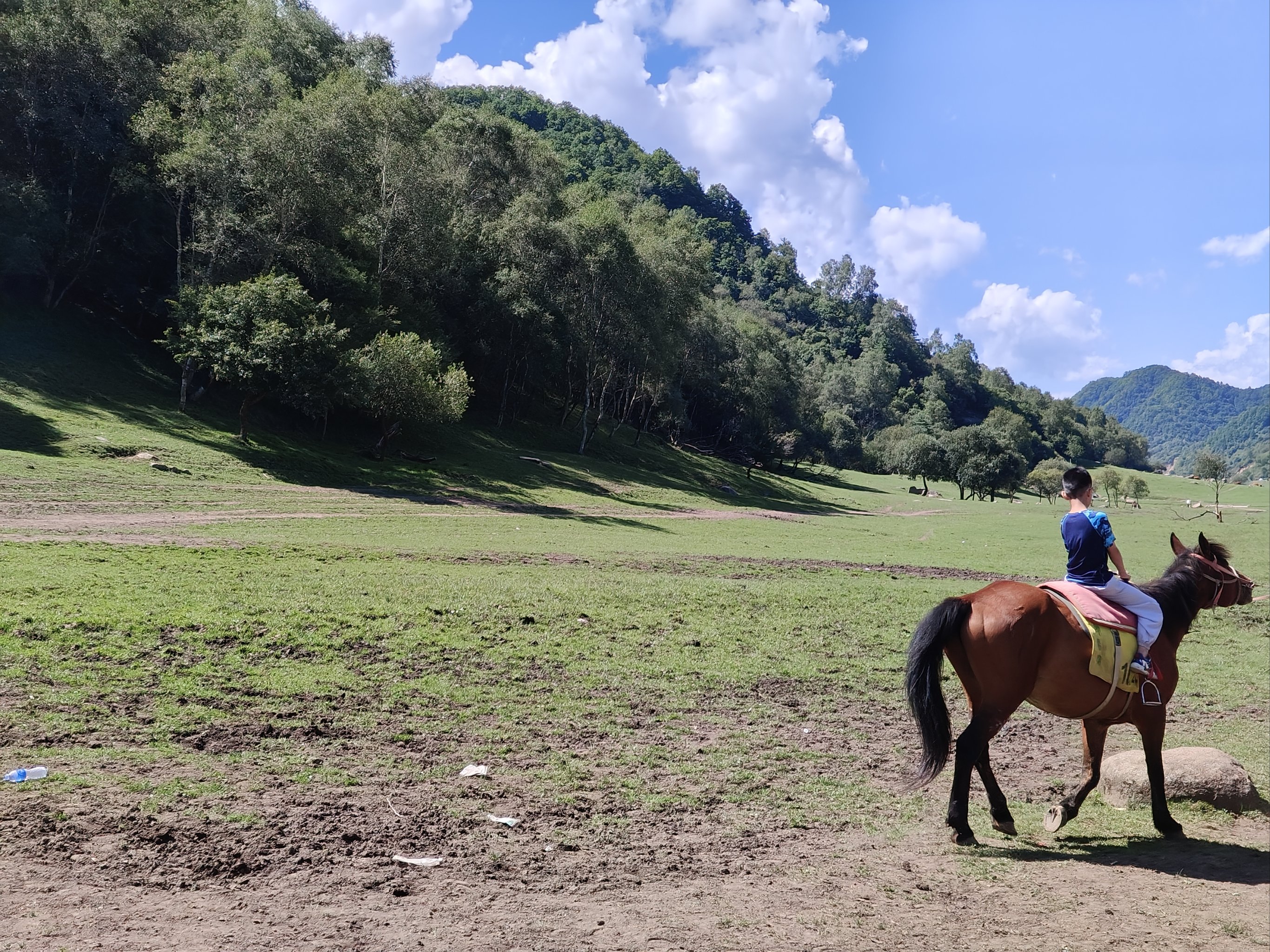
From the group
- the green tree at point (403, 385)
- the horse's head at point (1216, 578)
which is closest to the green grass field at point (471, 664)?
the horse's head at point (1216, 578)

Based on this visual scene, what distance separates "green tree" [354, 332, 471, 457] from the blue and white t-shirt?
128ft

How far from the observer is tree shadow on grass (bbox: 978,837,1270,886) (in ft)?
23.8

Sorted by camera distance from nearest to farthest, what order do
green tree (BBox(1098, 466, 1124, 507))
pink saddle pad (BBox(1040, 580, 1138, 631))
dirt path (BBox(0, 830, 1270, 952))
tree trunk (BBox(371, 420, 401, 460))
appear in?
1. dirt path (BBox(0, 830, 1270, 952))
2. pink saddle pad (BBox(1040, 580, 1138, 631))
3. tree trunk (BBox(371, 420, 401, 460))
4. green tree (BBox(1098, 466, 1124, 507))

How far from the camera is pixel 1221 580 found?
9.12 meters

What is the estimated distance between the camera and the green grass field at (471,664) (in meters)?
8.63

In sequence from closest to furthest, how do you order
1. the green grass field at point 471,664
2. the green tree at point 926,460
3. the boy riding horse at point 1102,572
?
the boy riding horse at point 1102,572 → the green grass field at point 471,664 → the green tree at point 926,460

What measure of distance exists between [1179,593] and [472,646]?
992 cm

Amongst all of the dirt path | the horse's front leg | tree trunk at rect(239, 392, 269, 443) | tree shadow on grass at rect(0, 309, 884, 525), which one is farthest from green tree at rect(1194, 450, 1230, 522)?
the dirt path

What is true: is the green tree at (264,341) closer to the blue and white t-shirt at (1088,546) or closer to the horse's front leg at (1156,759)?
the blue and white t-shirt at (1088,546)

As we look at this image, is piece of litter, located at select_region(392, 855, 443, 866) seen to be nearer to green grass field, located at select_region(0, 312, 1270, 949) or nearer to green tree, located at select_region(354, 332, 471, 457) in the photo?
green grass field, located at select_region(0, 312, 1270, 949)

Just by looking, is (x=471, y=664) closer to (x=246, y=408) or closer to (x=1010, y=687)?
(x=1010, y=687)

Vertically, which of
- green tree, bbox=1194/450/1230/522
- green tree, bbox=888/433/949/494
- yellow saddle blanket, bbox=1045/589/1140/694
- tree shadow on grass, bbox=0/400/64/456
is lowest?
tree shadow on grass, bbox=0/400/64/456

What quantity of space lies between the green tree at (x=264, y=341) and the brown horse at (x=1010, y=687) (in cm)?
3776

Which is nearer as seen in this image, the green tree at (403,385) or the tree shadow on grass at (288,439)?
the tree shadow on grass at (288,439)
